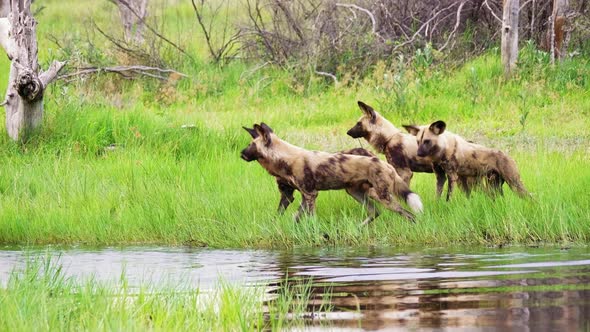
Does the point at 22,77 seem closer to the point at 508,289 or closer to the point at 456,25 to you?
the point at 456,25

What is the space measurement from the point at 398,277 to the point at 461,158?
11.9 feet

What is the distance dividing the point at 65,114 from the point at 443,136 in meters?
5.43

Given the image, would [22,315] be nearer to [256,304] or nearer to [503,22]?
[256,304]

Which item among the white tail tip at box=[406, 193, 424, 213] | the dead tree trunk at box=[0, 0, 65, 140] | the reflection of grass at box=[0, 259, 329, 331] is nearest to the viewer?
the reflection of grass at box=[0, 259, 329, 331]

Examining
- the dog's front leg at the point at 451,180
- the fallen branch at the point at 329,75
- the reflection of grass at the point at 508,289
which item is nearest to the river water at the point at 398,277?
the reflection of grass at the point at 508,289

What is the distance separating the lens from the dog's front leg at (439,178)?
11.0 m

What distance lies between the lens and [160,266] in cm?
852

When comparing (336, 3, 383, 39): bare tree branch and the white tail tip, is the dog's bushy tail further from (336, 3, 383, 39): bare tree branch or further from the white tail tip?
(336, 3, 383, 39): bare tree branch

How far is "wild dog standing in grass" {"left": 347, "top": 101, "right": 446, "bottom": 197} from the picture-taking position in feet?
36.6

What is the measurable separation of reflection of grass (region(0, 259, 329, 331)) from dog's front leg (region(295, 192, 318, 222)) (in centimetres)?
379

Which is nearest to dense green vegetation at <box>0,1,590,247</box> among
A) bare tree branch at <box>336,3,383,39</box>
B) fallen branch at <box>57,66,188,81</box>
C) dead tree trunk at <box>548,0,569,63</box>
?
fallen branch at <box>57,66,188,81</box>

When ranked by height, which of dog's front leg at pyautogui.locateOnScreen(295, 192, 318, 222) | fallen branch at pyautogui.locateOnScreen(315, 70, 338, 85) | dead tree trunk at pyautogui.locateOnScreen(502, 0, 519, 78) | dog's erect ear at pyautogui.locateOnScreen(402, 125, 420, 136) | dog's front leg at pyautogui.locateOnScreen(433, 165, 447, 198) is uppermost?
dead tree trunk at pyautogui.locateOnScreen(502, 0, 519, 78)

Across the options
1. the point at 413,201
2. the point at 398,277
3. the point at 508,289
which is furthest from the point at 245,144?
the point at 508,289

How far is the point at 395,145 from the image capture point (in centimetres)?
1137
